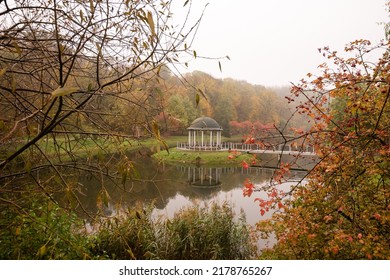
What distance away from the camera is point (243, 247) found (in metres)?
4.63

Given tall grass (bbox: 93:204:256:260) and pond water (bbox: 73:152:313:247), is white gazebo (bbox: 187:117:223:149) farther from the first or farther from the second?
tall grass (bbox: 93:204:256:260)

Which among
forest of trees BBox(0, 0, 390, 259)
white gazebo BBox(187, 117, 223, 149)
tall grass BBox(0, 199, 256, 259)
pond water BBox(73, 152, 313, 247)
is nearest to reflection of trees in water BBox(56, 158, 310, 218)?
pond water BBox(73, 152, 313, 247)

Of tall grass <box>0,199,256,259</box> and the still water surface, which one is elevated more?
tall grass <box>0,199,256,259</box>

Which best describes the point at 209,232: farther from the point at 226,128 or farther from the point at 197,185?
the point at 226,128

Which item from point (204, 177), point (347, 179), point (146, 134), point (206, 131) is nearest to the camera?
point (146, 134)

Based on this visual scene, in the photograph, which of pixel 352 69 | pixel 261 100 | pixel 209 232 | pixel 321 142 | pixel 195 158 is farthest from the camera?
pixel 261 100

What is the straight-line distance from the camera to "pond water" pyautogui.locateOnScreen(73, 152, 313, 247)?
6.77m

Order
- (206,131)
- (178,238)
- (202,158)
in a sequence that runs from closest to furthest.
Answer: (178,238), (202,158), (206,131)

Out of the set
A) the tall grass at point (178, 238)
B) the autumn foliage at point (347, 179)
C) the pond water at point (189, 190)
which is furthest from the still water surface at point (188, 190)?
the autumn foliage at point (347, 179)

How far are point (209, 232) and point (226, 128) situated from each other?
21.3 m

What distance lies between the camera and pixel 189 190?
1059 centimetres

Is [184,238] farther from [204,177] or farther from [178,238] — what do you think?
[204,177]

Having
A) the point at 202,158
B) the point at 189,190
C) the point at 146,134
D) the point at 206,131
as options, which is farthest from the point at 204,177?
the point at 146,134
